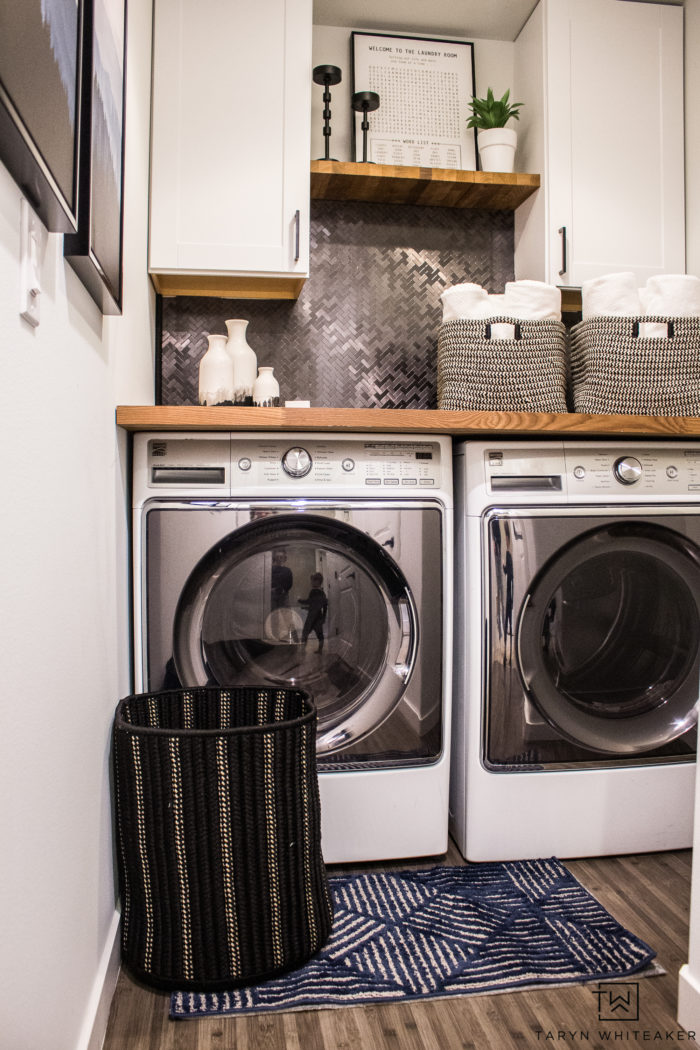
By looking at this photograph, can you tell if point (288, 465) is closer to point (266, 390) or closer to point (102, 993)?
point (266, 390)

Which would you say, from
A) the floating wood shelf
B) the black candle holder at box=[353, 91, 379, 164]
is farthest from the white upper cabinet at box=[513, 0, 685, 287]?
the black candle holder at box=[353, 91, 379, 164]

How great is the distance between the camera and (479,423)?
1658mm

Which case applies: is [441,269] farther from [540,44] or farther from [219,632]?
[219,632]

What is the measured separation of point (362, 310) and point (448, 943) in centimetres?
185

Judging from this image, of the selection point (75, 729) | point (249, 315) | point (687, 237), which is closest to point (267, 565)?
point (75, 729)

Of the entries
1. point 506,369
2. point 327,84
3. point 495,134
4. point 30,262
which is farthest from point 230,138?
point 30,262

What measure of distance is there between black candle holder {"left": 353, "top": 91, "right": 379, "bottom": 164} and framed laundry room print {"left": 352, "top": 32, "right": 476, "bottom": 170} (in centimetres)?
2

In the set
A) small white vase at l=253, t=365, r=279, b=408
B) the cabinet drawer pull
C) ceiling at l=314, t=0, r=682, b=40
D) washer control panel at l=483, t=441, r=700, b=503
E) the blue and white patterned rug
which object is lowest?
the blue and white patterned rug

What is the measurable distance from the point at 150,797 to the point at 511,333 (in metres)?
1.39

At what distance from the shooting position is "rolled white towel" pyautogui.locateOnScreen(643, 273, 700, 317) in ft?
6.29

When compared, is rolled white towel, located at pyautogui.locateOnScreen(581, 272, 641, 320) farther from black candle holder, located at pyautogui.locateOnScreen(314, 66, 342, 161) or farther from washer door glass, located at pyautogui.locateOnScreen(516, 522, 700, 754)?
black candle holder, located at pyautogui.locateOnScreen(314, 66, 342, 161)

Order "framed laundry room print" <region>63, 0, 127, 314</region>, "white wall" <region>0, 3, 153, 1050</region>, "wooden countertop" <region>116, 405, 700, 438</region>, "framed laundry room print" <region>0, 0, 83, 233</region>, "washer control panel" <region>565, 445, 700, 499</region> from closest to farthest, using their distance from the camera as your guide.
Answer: "framed laundry room print" <region>0, 0, 83, 233</region> < "white wall" <region>0, 3, 153, 1050</region> < "framed laundry room print" <region>63, 0, 127, 314</region> < "wooden countertop" <region>116, 405, 700, 438</region> < "washer control panel" <region>565, 445, 700, 499</region>

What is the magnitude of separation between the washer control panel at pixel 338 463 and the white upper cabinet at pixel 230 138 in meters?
0.67

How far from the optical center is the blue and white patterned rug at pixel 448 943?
1299 millimetres
